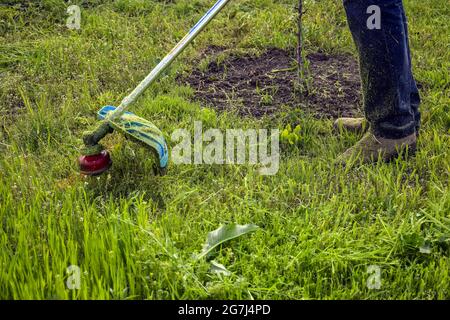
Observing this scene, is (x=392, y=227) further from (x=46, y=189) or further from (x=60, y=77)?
(x=60, y=77)

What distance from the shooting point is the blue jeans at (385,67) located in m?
2.76

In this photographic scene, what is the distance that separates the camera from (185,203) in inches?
106

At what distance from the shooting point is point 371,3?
272 centimetres

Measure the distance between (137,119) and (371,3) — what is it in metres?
1.19

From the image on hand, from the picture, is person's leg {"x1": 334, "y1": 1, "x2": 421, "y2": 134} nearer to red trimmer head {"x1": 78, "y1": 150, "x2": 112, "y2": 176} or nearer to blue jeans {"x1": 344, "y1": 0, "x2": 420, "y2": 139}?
blue jeans {"x1": 344, "y1": 0, "x2": 420, "y2": 139}

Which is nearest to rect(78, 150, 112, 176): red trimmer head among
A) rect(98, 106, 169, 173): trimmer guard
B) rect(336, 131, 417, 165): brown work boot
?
rect(98, 106, 169, 173): trimmer guard

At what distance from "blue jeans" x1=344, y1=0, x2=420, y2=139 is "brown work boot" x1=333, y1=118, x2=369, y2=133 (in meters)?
0.17

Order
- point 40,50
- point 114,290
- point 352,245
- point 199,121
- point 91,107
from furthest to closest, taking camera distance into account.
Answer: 1. point 40,50
2. point 91,107
3. point 199,121
4. point 352,245
5. point 114,290

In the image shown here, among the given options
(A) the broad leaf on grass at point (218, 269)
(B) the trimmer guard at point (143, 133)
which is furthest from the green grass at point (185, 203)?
(B) the trimmer guard at point (143, 133)

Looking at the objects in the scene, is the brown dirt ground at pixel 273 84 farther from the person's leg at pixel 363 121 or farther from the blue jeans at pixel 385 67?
the blue jeans at pixel 385 67

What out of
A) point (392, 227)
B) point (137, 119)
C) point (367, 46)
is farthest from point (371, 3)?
point (137, 119)

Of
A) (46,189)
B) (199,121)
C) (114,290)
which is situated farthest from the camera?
(199,121)

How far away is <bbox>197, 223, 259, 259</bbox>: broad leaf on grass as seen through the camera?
91.6 inches

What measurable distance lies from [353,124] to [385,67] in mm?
489
